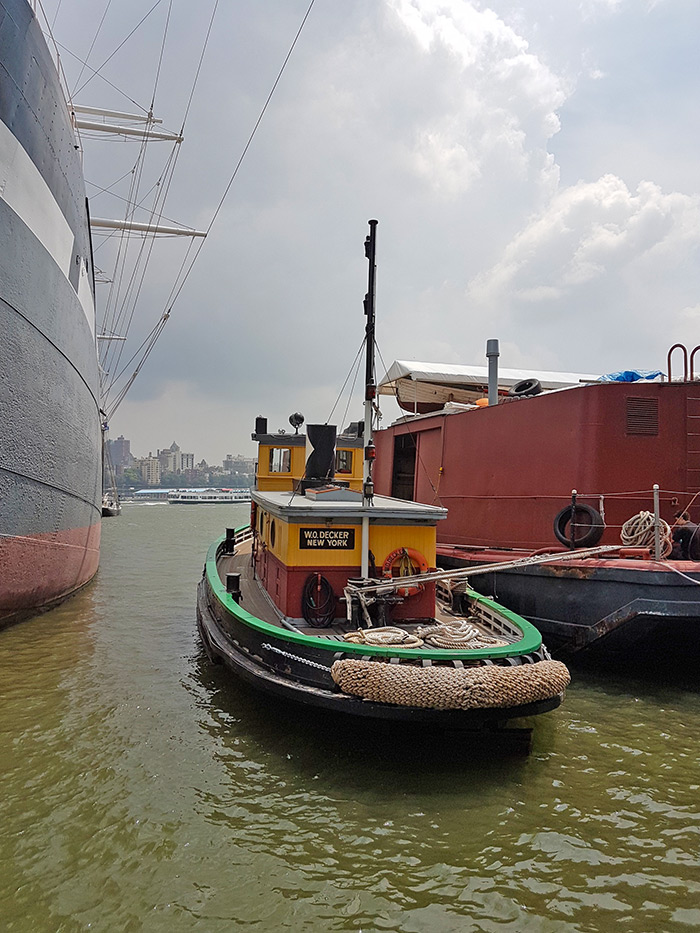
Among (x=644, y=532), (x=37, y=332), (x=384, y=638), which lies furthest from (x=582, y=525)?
(x=37, y=332)

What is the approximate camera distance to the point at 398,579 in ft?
25.9

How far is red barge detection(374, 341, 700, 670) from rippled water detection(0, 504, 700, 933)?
1.04 m

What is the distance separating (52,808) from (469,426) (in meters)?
10.6

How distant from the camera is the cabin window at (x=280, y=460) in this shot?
13.0 m

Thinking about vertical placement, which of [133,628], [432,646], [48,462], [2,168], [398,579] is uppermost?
[2,168]

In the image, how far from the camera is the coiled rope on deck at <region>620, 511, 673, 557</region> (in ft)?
29.9

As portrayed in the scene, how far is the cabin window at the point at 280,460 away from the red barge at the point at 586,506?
3977 mm

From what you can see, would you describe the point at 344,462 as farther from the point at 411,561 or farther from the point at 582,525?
the point at 582,525

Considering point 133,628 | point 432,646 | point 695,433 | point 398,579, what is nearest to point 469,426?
point 695,433

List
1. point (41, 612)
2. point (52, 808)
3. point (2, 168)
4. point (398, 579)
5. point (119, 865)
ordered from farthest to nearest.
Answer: point (41, 612), point (2, 168), point (398, 579), point (52, 808), point (119, 865)

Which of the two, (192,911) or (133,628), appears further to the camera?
(133,628)

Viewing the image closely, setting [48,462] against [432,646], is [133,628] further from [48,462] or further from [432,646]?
[432,646]

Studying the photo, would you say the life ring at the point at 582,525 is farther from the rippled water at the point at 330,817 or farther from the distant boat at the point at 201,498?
the distant boat at the point at 201,498

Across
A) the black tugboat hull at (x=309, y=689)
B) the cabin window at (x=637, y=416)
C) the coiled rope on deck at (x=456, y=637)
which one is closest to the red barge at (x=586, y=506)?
the cabin window at (x=637, y=416)
